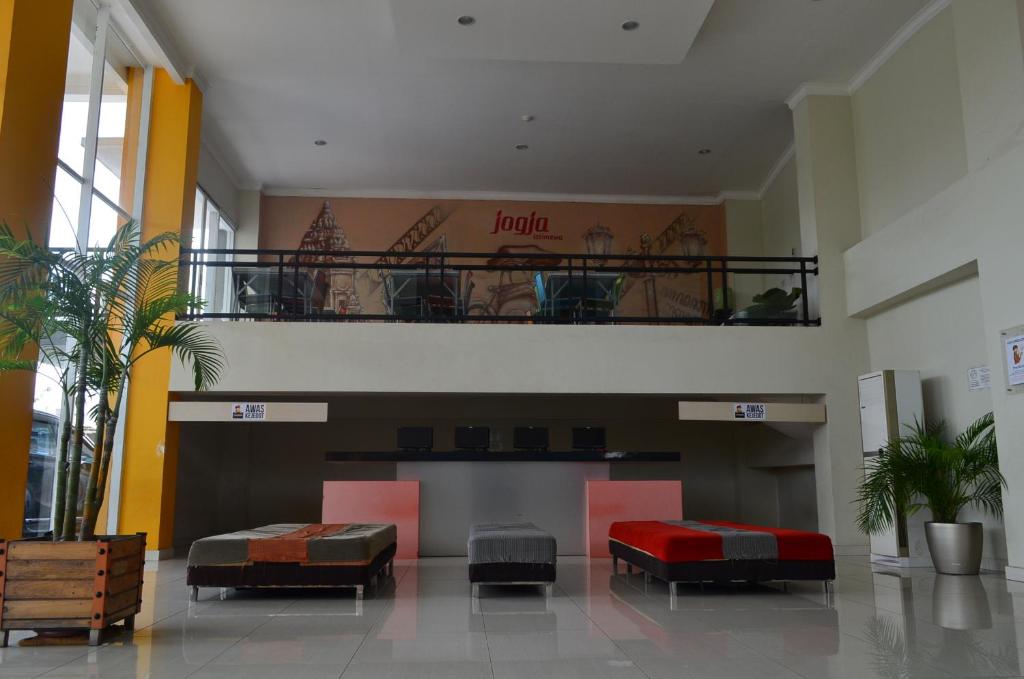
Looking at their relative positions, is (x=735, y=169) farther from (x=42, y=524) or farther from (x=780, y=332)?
(x=42, y=524)

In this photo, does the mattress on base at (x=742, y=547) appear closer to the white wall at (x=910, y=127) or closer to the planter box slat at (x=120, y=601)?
the planter box slat at (x=120, y=601)

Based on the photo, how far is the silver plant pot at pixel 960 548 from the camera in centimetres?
714

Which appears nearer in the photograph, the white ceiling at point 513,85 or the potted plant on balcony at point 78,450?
the potted plant on balcony at point 78,450

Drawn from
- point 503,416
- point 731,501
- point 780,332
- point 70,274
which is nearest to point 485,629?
point 70,274

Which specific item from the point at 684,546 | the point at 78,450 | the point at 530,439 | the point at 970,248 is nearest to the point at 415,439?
the point at 530,439

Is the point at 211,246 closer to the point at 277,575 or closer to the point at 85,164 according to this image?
the point at 85,164

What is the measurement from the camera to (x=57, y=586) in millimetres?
4309

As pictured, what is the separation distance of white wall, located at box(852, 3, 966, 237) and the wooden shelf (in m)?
3.93

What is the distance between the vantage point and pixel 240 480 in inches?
483

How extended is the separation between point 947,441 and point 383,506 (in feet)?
19.2

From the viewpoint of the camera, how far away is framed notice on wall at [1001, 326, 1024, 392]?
6.52 m

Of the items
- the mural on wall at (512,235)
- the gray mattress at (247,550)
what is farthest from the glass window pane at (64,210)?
the mural on wall at (512,235)

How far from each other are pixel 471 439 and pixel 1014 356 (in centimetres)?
538

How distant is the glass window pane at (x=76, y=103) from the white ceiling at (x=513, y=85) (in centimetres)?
87
